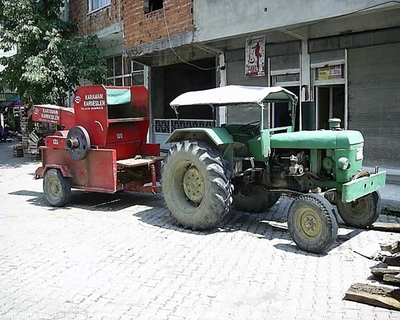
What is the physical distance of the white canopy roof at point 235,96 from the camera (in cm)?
668

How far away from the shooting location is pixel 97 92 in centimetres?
851

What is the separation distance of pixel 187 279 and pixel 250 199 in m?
2.92

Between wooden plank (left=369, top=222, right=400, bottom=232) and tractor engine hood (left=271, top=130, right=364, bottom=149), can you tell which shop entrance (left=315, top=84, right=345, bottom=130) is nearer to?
wooden plank (left=369, top=222, right=400, bottom=232)

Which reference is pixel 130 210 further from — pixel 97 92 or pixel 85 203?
pixel 97 92

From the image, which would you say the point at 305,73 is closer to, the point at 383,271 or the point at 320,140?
the point at 320,140

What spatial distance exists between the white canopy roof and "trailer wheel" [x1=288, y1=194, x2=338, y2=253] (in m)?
1.60

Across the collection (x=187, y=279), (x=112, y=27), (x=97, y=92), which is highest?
(x=112, y=27)

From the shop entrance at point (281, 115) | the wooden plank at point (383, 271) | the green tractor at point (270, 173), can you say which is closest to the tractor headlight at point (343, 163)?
the green tractor at point (270, 173)

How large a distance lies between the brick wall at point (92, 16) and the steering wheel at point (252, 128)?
30.3 ft

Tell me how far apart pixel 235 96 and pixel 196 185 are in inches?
56.8

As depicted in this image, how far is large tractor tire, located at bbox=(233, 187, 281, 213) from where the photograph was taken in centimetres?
763

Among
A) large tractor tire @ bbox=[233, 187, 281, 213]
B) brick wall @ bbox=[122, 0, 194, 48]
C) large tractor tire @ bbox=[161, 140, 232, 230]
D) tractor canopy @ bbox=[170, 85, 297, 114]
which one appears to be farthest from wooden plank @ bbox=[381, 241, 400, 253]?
brick wall @ bbox=[122, 0, 194, 48]

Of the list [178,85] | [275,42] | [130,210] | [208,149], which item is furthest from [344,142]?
[178,85]

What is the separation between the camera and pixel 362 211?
671 cm
